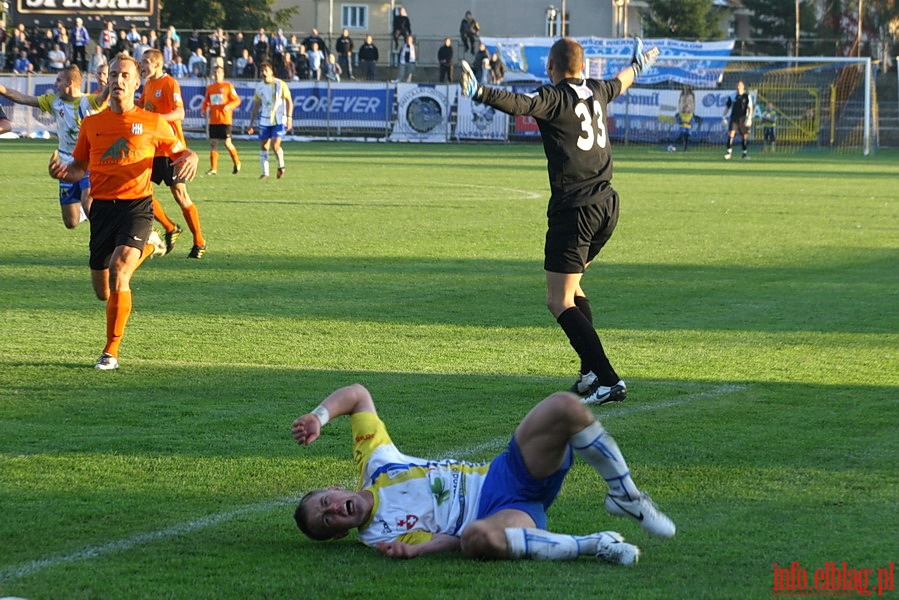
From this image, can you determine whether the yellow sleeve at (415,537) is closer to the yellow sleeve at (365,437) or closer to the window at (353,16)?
the yellow sleeve at (365,437)

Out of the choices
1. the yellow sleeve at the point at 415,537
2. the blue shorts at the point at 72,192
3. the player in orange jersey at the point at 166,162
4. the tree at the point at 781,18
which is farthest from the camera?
the tree at the point at 781,18

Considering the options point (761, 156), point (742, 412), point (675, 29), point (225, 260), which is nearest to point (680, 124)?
point (761, 156)

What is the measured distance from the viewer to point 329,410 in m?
5.49

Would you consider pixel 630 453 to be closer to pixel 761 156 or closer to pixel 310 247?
pixel 310 247

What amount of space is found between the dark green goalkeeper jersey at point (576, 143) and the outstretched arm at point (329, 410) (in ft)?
9.60

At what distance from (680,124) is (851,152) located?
19.1 ft

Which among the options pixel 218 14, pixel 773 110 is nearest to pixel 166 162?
pixel 773 110

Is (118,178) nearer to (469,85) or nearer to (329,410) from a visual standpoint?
(469,85)

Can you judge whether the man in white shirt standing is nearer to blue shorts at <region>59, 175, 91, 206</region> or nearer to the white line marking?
blue shorts at <region>59, 175, 91, 206</region>

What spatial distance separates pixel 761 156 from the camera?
4253cm

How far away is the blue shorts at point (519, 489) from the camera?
5215mm

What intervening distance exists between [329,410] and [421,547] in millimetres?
706

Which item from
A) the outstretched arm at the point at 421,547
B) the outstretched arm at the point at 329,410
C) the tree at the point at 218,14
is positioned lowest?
the outstretched arm at the point at 421,547

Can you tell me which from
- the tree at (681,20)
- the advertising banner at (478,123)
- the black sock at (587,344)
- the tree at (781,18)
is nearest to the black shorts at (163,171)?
the black sock at (587,344)
